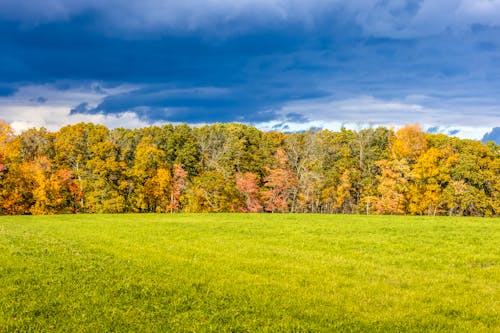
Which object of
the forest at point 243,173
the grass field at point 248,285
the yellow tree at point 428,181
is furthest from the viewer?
the yellow tree at point 428,181

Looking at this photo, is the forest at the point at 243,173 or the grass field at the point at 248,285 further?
the forest at the point at 243,173

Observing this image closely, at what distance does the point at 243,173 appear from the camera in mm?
75062

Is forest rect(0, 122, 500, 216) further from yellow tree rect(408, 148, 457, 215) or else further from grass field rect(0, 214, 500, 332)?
grass field rect(0, 214, 500, 332)

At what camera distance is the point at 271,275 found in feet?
47.4

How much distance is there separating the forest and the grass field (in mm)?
44723

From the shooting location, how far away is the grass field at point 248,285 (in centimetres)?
966

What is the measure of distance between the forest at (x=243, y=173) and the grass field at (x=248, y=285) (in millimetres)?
44723

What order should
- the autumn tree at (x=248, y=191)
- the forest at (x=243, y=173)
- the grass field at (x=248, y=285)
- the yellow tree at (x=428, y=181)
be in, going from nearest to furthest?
the grass field at (x=248, y=285), the forest at (x=243, y=173), the yellow tree at (x=428, y=181), the autumn tree at (x=248, y=191)

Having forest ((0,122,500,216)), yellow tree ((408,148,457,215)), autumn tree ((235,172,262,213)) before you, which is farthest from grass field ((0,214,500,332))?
autumn tree ((235,172,262,213))

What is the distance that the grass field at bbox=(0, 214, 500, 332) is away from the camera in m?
9.66

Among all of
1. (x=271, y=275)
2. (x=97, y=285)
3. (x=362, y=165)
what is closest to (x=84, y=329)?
(x=97, y=285)

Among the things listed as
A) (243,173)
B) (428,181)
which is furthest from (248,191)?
(428,181)

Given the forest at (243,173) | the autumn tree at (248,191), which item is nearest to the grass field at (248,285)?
the forest at (243,173)

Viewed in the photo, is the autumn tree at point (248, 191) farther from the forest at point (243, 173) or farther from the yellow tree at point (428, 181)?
the yellow tree at point (428, 181)
